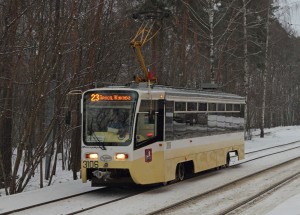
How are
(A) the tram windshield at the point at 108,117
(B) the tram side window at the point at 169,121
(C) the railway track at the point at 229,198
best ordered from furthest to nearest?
1. (B) the tram side window at the point at 169,121
2. (A) the tram windshield at the point at 108,117
3. (C) the railway track at the point at 229,198

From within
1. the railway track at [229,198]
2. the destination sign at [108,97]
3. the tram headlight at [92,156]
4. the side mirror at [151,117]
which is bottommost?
the railway track at [229,198]

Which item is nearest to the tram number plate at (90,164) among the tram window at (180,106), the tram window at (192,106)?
the tram window at (180,106)

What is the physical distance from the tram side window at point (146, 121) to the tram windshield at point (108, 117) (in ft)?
0.74

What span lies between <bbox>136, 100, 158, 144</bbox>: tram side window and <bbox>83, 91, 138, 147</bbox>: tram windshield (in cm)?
22

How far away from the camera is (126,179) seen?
12602 mm

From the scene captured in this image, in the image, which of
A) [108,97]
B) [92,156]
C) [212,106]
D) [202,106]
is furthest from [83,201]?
[212,106]

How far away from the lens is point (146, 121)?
12914 millimetres

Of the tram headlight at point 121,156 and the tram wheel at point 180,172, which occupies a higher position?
the tram headlight at point 121,156

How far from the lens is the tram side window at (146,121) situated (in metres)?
12.7

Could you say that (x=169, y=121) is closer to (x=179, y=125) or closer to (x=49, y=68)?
(x=179, y=125)

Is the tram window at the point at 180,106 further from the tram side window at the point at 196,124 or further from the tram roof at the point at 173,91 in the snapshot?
the tram side window at the point at 196,124

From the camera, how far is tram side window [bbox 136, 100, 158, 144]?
1266 cm

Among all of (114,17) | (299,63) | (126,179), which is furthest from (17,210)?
(299,63)

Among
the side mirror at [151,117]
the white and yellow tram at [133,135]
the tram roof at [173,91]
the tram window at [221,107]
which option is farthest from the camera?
the tram window at [221,107]
